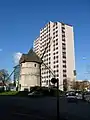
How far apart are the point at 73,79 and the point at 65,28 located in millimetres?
31024

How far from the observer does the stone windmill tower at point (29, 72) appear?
3915 inches

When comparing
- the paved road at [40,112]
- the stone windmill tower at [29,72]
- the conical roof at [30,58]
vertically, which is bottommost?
the paved road at [40,112]

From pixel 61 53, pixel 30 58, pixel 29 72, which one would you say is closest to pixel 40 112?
pixel 29 72

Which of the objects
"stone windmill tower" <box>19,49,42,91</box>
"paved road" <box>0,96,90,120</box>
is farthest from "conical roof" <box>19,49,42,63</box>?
"paved road" <box>0,96,90,120</box>

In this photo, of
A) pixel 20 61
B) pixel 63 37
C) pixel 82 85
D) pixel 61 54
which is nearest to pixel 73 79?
pixel 82 85

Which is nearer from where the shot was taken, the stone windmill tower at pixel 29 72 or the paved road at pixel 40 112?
the paved road at pixel 40 112

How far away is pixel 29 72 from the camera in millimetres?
100000

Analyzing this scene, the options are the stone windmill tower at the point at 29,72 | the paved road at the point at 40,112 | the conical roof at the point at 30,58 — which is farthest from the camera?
the conical roof at the point at 30,58

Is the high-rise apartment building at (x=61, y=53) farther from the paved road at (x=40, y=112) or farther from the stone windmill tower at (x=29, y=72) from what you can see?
the paved road at (x=40, y=112)

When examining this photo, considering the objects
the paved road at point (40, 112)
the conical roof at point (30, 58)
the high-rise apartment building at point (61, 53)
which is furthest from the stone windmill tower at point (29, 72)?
the paved road at point (40, 112)

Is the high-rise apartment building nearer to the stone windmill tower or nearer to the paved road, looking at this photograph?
the stone windmill tower

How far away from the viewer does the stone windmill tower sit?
3915 inches

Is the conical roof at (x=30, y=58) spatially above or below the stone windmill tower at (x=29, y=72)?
above

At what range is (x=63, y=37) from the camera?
142500 mm
